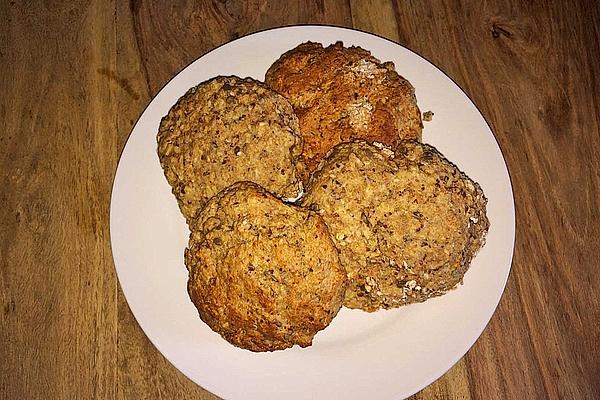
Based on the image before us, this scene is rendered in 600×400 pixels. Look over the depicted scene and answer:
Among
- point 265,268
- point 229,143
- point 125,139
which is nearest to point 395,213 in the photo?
point 265,268

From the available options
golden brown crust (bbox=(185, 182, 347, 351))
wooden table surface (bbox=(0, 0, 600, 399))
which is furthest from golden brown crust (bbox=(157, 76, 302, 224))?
wooden table surface (bbox=(0, 0, 600, 399))

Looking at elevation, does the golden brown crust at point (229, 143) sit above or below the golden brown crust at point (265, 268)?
above

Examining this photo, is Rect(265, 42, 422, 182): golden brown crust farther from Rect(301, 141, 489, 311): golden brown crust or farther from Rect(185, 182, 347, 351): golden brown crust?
Rect(185, 182, 347, 351): golden brown crust

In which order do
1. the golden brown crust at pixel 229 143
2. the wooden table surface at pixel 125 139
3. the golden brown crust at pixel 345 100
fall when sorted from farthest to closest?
1. the wooden table surface at pixel 125 139
2. the golden brown crust at pixel 345 100
3. the golden brown crust at pixel 229 143

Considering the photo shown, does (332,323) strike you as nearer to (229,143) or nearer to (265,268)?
(265,268)

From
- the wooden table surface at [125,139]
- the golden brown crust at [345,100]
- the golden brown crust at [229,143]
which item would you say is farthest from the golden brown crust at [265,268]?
the wooden table surface at [125,139]

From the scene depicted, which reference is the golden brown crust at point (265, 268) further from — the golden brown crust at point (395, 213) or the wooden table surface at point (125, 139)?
the wooden table surface at point (125, 139)

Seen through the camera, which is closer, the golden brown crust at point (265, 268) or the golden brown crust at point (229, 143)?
the golden brown crust at point (265, 268)
